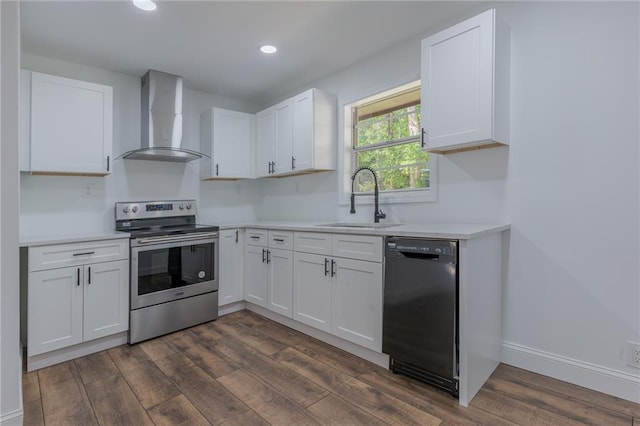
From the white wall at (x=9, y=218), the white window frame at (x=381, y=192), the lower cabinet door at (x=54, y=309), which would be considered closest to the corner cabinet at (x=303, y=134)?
the white window frame at (x=381, y=192)

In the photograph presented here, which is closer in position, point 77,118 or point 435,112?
point 435,112

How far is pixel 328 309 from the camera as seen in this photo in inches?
103

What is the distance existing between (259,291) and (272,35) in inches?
92.9

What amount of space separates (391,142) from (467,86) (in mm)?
966

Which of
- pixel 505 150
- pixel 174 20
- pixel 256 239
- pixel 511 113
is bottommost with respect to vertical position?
pixel 256 239

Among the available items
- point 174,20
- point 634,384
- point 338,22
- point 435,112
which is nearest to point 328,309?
point 435,112

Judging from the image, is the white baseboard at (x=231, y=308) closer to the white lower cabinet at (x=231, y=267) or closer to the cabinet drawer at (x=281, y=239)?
the white lower cabinet at (x=231, y=267)

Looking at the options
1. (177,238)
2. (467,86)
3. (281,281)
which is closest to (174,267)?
(177,238)

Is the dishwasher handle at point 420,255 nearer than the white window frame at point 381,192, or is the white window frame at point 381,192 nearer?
the dishwasher handle at point 420,255

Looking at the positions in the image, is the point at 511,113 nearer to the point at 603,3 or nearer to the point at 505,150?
the point at 505,150

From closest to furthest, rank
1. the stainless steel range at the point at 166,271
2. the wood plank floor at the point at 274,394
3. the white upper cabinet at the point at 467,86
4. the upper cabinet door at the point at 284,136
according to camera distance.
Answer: the wood plank floor at the point at 274,394
the white upper cabinet at the point at 467,86
the stainless steel range at the point at 166,271
the upper cabinet door at the point at 284,136

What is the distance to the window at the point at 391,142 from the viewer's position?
292 cm

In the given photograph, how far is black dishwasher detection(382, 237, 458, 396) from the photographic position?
6.14 feet

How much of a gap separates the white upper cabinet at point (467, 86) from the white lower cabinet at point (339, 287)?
91 centimetres
